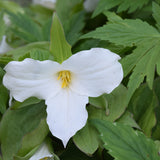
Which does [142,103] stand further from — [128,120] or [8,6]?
[8,6]

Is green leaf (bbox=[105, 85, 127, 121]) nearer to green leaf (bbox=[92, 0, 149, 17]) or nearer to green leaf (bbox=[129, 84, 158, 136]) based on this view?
green leaf (bbox=[129, 84, 158, 136])

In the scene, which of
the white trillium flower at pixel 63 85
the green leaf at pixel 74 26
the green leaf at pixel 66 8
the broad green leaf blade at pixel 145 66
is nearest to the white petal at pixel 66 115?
the white trillium flower at pixel 63 85

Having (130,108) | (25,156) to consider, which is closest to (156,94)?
(130,108)

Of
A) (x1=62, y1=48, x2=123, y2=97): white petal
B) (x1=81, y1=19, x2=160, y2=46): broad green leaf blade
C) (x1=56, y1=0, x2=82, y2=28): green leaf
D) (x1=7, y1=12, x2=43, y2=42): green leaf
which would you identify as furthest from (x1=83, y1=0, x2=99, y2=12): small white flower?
(x1=62, y1=48, x2=123, y2=97): white petal

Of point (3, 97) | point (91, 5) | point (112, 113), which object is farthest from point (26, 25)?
point (112, 113)

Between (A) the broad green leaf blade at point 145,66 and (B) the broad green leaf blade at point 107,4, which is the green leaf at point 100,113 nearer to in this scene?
(A) the broad green leaf blade at point 145,66
